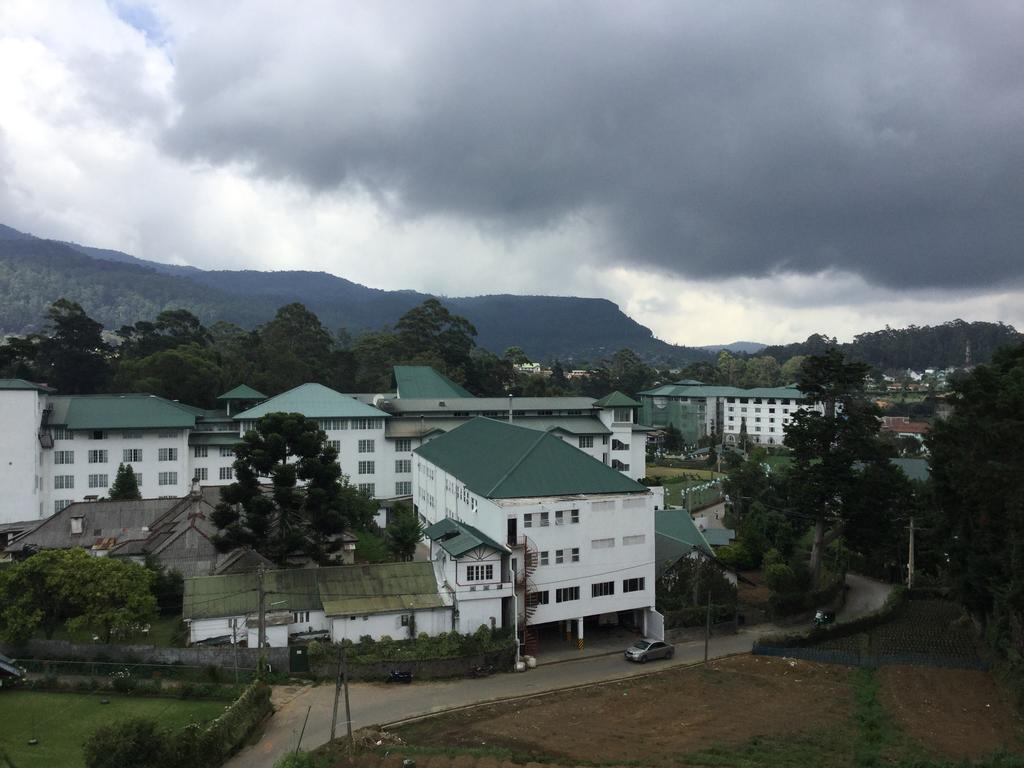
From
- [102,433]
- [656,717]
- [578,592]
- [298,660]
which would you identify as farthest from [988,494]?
[102,433]

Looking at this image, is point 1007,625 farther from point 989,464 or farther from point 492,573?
point 492,573

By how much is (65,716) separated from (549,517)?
55.6 feet

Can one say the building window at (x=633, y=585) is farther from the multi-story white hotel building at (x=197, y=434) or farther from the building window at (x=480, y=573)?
the multi-story white hotel building at (x=197, y=434)

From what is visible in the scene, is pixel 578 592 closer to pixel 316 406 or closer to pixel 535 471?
pixel 535 471

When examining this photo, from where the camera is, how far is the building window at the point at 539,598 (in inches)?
1115

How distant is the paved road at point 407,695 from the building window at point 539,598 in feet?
7.83

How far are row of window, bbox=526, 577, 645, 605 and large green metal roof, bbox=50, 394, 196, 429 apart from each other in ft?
101

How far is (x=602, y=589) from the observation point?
3003cm

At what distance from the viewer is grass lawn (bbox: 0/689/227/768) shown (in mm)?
19094

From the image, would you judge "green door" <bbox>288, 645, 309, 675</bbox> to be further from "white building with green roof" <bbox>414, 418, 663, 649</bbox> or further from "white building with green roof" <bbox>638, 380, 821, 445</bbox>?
"white building with green roof" <bbox>638, 380, 821, 445</bbox>

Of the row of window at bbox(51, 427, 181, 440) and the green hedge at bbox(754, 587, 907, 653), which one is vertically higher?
the row of window at bbox(51, 427, 181, 440)

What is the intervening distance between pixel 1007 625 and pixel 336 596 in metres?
24.5

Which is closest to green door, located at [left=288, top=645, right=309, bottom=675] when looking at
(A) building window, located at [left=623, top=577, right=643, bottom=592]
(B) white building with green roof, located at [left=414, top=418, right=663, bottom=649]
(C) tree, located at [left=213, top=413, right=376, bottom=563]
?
(B) white building with green roof, located at [left=414, top=418, right=663, bottom=649]

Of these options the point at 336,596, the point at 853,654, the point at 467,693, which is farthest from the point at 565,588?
the point at 853,654
